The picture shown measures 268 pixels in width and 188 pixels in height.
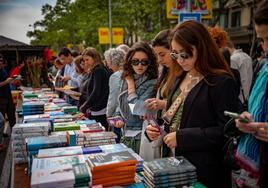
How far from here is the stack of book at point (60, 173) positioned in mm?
1473

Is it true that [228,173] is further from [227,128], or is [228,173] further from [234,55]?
[234,55]

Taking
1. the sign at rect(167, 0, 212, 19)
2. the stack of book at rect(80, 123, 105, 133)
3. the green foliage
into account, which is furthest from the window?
the stack of book at rect(80, 123, 105, 133)

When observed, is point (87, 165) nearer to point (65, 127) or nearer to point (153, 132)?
point (153, 132)

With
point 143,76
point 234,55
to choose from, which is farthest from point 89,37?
point 143,76

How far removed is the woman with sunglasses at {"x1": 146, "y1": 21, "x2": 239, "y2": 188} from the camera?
1.79 meters

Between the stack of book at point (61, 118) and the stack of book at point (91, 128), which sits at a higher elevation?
the stack of book at point (91, 128)

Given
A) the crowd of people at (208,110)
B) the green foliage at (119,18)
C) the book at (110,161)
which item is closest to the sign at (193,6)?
the crowd of people at (208,110)

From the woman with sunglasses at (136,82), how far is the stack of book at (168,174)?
1184 millimetres

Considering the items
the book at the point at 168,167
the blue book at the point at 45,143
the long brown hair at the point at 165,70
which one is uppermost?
the long brown hair at the point at 165,70

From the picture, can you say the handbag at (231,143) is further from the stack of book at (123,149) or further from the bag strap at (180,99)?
the stack of book at (123,149)

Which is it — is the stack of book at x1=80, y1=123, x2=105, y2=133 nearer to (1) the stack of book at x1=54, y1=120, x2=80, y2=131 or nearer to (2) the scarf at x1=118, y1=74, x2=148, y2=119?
(1) the stack of book at x1=54, y1=120, x2=80, y2=131

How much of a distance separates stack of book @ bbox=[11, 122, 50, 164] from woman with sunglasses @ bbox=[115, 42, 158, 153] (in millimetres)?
793

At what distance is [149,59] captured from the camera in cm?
285

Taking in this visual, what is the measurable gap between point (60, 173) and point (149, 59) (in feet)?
5.18
